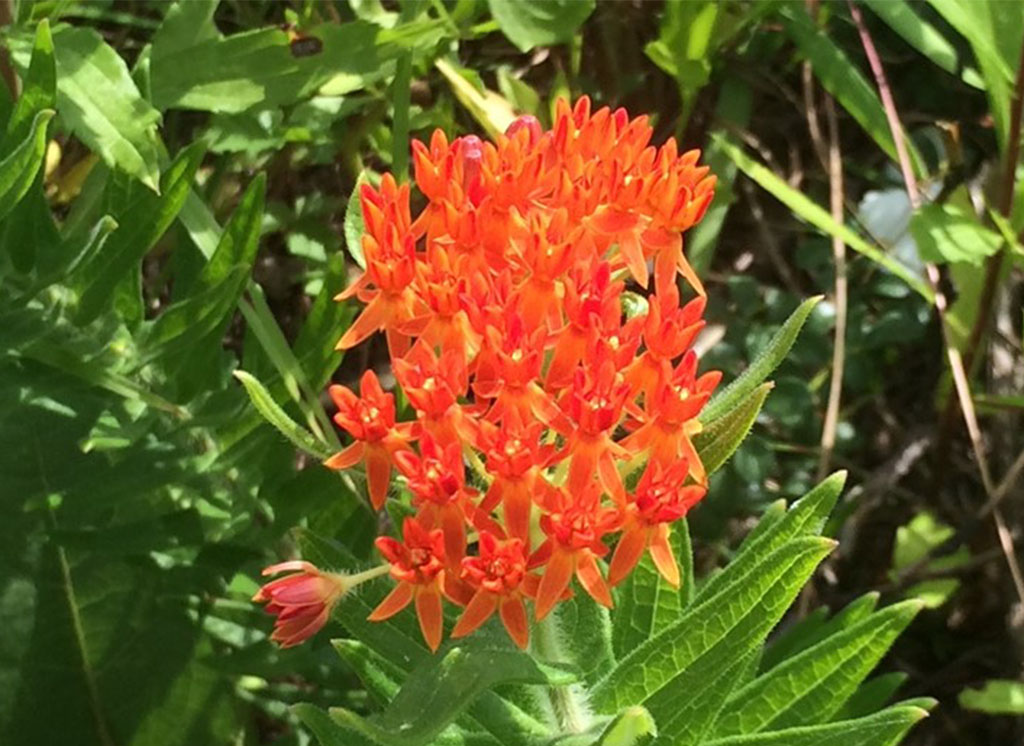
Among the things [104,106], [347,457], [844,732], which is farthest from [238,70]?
[844,732]

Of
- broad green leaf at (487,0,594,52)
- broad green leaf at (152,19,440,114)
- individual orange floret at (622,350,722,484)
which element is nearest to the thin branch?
broad green leaf at (487,0,594,52)

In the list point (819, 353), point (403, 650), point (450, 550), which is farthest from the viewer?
point (819, 353)

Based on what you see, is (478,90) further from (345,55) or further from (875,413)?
(875,413)

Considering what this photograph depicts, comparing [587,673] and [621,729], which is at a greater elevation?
Result: [621,729]

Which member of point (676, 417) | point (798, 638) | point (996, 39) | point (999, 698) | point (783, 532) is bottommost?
point (999, 698)

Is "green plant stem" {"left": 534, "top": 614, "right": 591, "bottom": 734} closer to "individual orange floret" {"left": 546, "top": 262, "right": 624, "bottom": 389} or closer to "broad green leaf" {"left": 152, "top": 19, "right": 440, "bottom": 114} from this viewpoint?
"individual orange floret" {"left": 546, "top": 262, "right": 624, "bottom": 389}

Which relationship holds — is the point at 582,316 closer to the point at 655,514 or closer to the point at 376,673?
the point at 655,514

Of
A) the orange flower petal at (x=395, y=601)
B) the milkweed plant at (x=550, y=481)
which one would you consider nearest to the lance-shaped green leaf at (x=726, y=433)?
the milkweed plant at (x=550, y=481)

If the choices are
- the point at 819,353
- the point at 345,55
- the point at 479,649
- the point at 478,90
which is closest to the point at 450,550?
the point at 479,649
